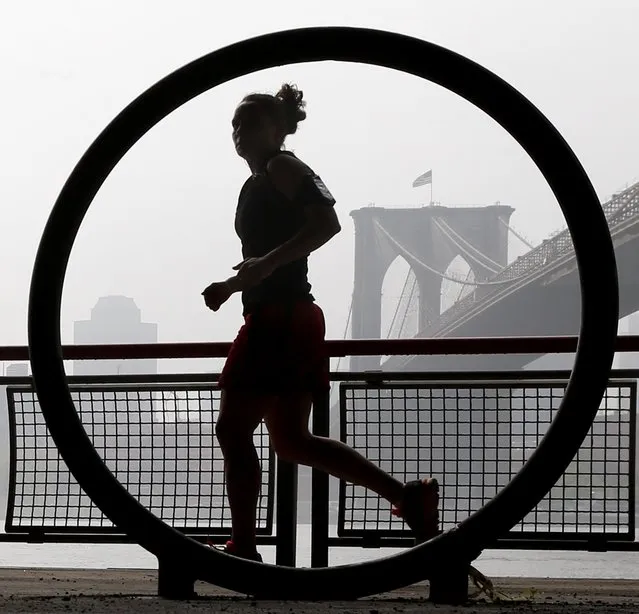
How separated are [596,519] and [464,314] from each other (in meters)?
13.3

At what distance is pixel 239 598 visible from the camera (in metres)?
1.45

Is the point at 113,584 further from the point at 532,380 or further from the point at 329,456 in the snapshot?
the point at 532,380

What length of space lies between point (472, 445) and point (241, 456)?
77cm

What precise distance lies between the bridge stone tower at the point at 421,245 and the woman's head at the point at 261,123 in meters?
21.4

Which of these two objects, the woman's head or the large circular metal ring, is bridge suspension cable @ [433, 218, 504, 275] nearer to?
the woman's head

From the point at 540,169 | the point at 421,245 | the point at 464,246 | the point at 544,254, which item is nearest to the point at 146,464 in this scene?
the point at 540,169

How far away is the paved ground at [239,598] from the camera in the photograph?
4.31ft

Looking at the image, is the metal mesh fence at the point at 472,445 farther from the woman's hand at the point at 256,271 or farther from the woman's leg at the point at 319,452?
the woman's hand at the point at 256,271

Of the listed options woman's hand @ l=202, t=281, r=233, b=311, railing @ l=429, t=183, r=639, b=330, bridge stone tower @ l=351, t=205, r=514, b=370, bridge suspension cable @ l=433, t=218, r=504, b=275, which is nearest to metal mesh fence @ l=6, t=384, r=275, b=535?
woman's hand @ l=202, t=281, r=233, b=311

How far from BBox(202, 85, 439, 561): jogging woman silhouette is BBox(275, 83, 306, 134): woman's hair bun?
9cm

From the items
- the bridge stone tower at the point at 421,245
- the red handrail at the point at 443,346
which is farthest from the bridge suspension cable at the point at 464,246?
the red handrail at the point at 443,346

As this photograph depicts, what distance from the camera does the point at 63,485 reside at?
237cm

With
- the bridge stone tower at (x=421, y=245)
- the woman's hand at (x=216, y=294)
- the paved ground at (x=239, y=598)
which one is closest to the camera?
the paved ground at (x=239, y=598)

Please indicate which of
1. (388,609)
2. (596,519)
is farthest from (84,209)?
(596,519)
